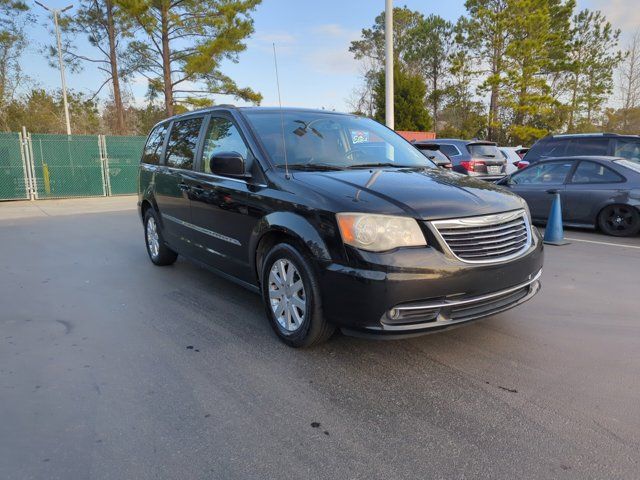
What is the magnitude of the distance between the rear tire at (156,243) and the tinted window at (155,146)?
642 millimetres

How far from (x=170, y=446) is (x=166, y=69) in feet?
83.9

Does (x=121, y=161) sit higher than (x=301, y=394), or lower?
higher

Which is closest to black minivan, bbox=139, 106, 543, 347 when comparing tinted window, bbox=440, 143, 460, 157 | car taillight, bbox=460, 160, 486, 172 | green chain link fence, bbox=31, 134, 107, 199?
car taillight, bbox=460, 160, 486, 172

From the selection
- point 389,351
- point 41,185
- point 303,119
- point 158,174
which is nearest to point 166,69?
point 41,185

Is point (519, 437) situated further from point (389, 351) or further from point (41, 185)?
point (41, 185)

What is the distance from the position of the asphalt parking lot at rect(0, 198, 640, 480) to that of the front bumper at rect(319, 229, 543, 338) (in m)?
0.38

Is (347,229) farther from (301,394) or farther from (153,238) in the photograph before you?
(153,238)

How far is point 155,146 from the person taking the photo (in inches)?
239

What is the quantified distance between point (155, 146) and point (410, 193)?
3.98 meters

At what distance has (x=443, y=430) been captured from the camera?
2.55 metres

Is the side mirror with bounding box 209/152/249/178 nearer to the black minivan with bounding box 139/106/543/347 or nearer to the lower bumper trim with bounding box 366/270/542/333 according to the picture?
the black minivan with bounding box 139/106/543/347

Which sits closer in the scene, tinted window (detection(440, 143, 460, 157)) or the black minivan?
the black minivan

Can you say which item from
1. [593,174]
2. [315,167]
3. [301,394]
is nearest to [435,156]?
[593,174]

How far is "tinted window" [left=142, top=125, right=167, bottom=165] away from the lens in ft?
19.3
